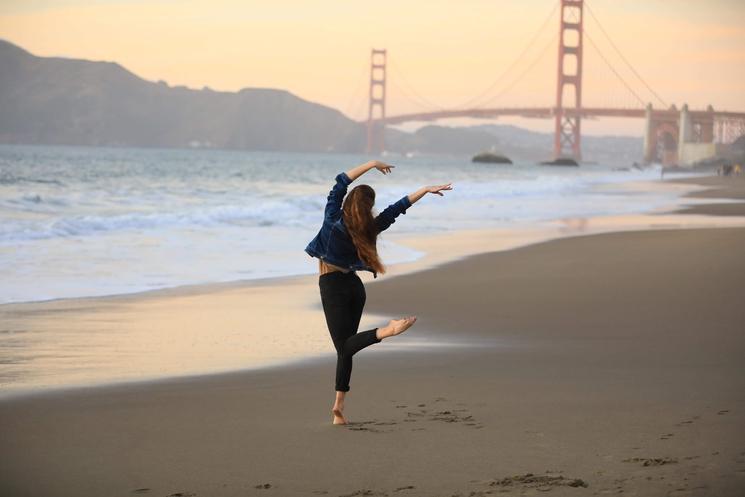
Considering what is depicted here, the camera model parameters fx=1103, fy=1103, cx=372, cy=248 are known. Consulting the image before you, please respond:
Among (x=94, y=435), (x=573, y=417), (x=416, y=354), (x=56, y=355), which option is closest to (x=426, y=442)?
(x=573, y=417)

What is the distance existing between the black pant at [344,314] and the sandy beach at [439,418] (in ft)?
0.75

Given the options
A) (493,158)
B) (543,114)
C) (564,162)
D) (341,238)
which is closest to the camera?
(341,238)

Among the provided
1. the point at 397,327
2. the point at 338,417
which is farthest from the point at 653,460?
the point at 338,417

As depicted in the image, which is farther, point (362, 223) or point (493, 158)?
point (493, 158)

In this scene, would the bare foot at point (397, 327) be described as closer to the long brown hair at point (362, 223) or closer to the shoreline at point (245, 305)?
the long brown hair at point (362, 223)

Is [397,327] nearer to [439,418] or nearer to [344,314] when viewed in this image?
[344,314]

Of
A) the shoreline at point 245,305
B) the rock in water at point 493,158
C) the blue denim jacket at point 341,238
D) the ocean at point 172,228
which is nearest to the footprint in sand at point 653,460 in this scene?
the blue denim jacket at point 341,238

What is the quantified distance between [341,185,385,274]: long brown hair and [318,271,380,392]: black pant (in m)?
0.14

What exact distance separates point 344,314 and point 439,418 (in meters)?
0.56

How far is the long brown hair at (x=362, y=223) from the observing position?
14.1ft

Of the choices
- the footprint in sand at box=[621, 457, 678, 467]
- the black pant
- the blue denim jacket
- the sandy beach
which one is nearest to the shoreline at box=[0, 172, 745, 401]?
the sandy beach

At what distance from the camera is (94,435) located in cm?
407

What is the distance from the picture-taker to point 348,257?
4.39 meters

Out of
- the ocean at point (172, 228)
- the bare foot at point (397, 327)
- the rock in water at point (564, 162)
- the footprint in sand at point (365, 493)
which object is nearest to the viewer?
the footprint in sand at point (365, 493)
